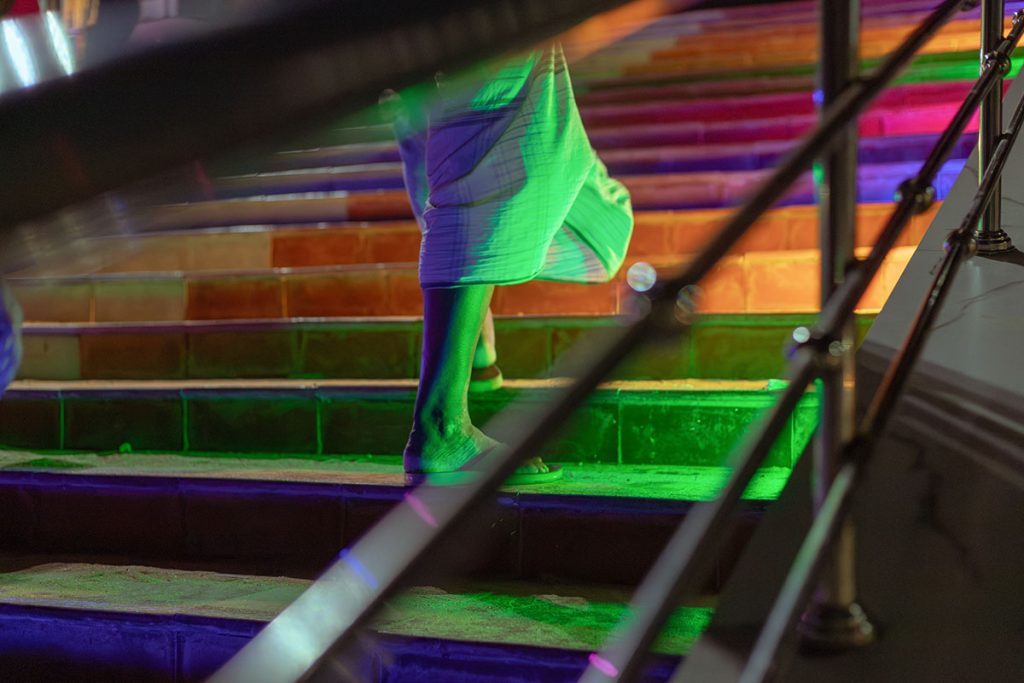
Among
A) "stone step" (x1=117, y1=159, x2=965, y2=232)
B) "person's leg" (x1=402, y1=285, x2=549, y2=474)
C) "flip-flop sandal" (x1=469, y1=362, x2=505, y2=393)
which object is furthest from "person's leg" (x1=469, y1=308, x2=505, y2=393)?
"stone step" (x1=117, y1=159, x2=965, y2=232)

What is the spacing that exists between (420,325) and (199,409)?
529 millimetres

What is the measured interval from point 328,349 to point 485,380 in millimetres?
486

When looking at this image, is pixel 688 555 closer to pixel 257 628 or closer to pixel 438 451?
pixel 257 628

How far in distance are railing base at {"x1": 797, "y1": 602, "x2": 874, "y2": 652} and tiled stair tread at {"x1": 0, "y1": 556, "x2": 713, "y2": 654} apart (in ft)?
1.17

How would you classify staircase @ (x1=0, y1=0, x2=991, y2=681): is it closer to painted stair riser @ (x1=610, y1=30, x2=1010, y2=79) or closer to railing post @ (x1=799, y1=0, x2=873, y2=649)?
railing post @ (x1=799, y1=0, x2=873, y2=649)

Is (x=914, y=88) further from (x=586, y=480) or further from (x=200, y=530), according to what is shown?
(x=200, y=530)

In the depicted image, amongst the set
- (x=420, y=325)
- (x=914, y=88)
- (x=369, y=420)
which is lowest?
(x=369, y=420)

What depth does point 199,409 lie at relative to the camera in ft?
7.75

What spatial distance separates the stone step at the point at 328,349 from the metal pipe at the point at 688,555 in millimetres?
1454

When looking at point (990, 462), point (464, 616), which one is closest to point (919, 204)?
point (990, 462)

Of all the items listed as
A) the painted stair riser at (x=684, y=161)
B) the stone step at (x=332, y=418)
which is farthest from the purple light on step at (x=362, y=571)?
the painted stair riser at (x=684, y=161)

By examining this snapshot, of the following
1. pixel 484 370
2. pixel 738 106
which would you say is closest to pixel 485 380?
pixel 484 370

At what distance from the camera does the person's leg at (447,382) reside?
1.86 metres

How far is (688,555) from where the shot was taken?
2.45ft
